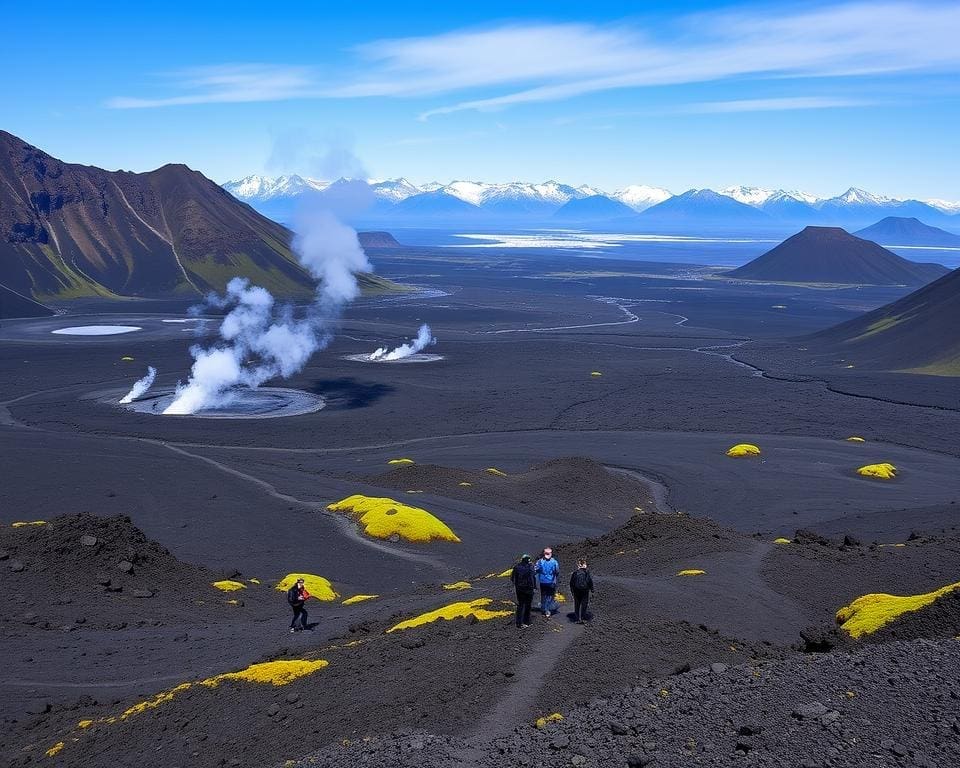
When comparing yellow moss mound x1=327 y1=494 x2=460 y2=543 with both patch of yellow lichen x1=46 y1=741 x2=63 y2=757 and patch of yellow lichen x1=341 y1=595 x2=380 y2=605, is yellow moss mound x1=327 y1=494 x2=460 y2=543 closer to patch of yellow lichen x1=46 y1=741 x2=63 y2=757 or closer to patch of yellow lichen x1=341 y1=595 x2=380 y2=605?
patch of yellow lichen x1=341 y1=595 x2=380 y2=605

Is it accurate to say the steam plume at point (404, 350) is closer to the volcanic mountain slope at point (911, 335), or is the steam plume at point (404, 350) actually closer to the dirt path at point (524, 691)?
the volcanic mountain slope at point (911, 335)

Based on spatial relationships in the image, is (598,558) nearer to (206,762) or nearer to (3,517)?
(206,762)

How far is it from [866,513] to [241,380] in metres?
68.2

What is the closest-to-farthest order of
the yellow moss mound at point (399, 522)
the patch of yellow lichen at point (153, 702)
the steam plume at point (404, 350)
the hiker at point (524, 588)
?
1. the patch of yellow lichen at point (153, 702)
2. the hiker at point (524, 588)
3. the yellow moss mound at point (399, 522)
4. the steam plume at point (404, 350)

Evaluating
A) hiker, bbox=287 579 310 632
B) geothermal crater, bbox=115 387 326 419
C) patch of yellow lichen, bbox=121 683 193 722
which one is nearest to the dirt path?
patch of yellow lichen, bbox=121 683 193 722

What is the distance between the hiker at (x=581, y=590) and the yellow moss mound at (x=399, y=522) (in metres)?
21.7

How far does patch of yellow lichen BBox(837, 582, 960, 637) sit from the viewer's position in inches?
931

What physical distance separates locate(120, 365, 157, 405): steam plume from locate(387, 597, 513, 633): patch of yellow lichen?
67.2 metres

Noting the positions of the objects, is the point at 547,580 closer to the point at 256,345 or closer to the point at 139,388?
the point at 139,388

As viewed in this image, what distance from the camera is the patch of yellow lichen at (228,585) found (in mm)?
35844

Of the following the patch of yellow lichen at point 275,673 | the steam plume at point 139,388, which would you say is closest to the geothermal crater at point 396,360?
the steam plume at point 139,388

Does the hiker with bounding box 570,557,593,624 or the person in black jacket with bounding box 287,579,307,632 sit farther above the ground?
the hiker with bounding box 570,557,593,624

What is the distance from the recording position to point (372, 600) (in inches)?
1358

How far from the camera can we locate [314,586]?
36.8 meters
